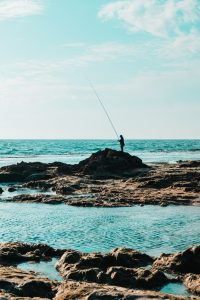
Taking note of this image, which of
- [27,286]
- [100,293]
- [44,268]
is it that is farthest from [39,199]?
[100,293]

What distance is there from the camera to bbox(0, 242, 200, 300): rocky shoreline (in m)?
11.5

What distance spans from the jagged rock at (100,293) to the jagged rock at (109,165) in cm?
3192

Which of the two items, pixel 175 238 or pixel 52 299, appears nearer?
pixel 52 299

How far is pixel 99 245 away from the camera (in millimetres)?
17812

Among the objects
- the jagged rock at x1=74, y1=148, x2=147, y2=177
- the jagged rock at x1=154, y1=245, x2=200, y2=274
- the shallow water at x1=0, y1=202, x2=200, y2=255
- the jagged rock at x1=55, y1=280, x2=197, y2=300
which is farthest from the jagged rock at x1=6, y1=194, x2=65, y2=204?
the jagged rock at x1=55, y1=280, x2=197, y2=300

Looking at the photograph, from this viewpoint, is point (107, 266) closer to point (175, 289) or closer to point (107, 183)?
point (175, 289)

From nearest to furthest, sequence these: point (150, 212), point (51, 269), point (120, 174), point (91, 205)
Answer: point (51, 269) → point (150, 212) → point (91, 205) → point (120, 174)

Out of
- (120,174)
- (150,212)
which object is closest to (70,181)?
(120,174)

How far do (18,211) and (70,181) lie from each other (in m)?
13.3

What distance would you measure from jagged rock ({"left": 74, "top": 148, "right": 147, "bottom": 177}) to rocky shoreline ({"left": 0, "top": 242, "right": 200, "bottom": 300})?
93.5 ft

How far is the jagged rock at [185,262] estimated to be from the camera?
1410 cm

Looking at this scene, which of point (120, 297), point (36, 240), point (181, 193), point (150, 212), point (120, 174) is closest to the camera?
point (120, 297)

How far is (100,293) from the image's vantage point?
1102 centimetres

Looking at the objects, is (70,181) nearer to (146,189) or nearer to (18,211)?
(146,189)
